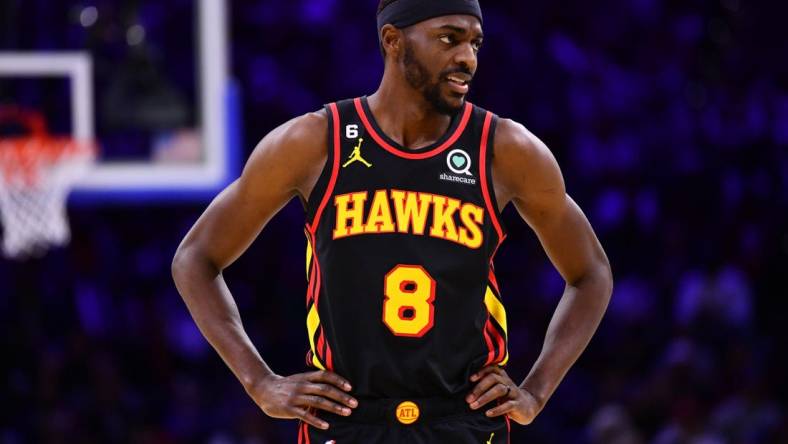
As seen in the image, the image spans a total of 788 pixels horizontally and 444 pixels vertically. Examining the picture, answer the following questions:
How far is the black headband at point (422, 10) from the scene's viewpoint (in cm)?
350

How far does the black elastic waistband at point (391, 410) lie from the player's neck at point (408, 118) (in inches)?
28.6

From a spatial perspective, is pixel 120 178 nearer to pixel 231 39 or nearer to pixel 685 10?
pixel 231 39

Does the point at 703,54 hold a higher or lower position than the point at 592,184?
higher

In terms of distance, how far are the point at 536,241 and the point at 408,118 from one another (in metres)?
7.78

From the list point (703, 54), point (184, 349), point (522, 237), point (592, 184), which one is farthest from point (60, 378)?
point (703, 54)

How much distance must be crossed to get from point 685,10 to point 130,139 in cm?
589

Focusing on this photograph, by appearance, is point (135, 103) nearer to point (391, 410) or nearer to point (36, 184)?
point (36, 184)

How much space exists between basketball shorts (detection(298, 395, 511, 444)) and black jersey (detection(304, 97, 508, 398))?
34 millimetres

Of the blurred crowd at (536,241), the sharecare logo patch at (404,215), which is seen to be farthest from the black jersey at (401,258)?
the blurred crowd at (536,241)

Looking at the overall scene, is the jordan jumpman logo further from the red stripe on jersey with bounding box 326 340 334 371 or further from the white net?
the white net

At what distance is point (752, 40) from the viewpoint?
11.5 m

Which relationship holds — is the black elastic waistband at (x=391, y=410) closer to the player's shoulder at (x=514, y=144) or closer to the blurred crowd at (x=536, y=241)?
the player's shoulder at (x=514, y=144)

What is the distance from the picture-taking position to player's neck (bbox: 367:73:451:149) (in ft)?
11.8

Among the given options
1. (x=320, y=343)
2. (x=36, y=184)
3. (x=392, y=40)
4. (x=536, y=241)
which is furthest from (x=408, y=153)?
(x=536, y=241)
